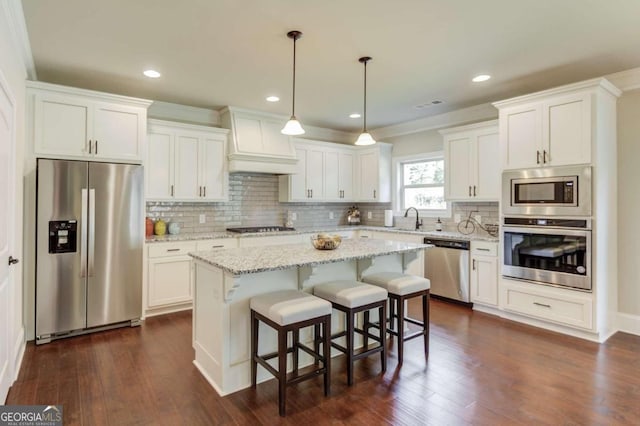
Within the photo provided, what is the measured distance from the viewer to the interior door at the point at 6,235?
224 centimetres

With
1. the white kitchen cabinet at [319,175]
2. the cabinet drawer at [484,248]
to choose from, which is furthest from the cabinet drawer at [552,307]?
the white kitchen cabinet at [319,175]

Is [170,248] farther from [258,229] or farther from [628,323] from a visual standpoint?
[628,323]

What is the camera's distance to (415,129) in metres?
5.76

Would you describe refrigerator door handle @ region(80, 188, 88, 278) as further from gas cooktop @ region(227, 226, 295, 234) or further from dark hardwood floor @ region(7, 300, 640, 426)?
gas cooktop @ region(227, 226, 295, 234)

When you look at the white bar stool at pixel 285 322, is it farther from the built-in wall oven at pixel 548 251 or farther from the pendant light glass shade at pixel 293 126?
the built-in wall oven at pixel 548 251

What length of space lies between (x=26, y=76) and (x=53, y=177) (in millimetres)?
979

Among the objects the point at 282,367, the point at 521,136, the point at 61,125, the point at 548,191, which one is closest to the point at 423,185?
the point at 521,136

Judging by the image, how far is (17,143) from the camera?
2912 mm

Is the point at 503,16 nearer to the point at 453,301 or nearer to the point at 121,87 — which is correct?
the point at 453,301

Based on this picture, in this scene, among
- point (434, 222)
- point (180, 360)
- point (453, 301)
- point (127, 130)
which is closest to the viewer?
point (180, 360)

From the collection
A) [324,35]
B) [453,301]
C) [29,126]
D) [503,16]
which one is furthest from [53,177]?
[453,301]

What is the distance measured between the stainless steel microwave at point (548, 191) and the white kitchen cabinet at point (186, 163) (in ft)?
11.7

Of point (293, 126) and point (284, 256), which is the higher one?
point (293, 126)

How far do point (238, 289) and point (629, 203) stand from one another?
3.95 meters
